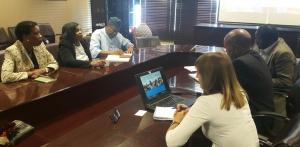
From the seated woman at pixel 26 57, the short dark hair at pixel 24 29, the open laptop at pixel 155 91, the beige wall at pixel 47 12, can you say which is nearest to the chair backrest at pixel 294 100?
the open laptop at pixel 155 91

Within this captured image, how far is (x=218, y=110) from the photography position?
1281mm

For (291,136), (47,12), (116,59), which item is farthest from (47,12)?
(291,136)

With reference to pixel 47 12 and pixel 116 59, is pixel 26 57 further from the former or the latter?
pixel 47 12

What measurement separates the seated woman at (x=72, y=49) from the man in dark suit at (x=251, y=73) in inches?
46.3

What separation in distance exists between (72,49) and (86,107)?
2.73ft

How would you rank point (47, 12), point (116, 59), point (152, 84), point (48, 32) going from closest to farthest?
1. point (152, 84)
2. point (116, 59)
3. point (48, 32)
4. point (47, 12)

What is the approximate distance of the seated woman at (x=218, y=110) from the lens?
4.20 ft

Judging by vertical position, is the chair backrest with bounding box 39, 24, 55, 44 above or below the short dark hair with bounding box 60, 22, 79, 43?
below

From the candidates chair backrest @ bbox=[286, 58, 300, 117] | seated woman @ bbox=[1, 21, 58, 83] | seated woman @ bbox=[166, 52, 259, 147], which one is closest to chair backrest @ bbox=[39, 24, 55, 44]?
seated woman @ bbox=[1, 21, 58, 83]

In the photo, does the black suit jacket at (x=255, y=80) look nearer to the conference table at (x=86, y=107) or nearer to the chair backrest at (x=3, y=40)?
the conference table at (x=86, y=107)

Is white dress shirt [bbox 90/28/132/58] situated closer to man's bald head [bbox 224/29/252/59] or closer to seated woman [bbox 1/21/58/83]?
seated woman [bbox 1/21/58/83]

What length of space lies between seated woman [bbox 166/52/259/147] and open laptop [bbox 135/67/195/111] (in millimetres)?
556

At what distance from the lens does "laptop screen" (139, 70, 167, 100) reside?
6.19 feet

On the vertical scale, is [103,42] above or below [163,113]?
above
